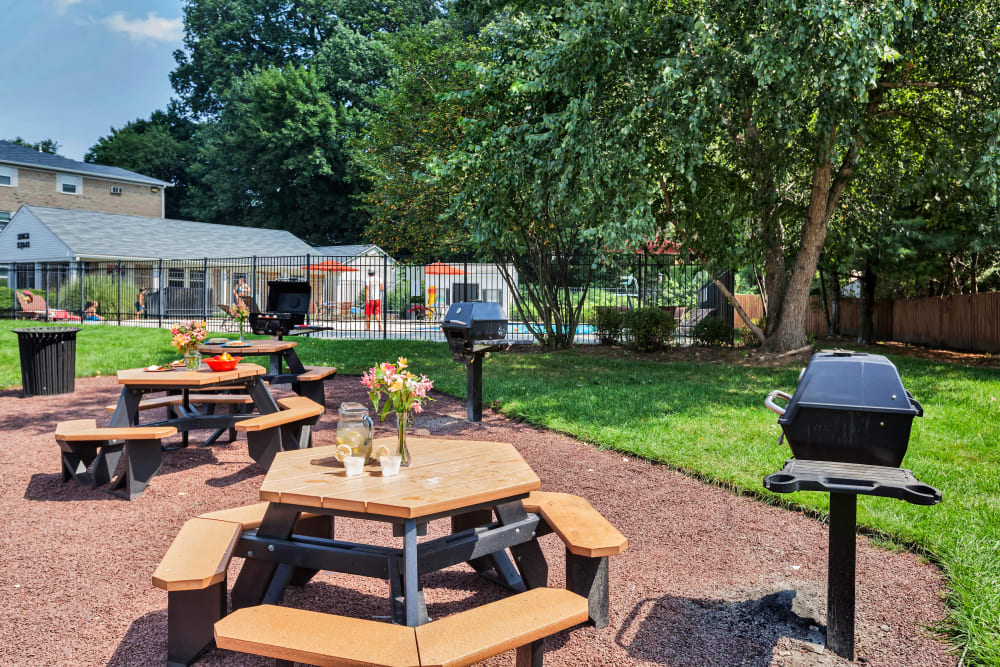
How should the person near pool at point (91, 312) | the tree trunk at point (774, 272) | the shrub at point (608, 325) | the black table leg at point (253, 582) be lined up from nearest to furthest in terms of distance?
the black table leg at point (253, 582), the tree trunk at point (774, 272), the shrub at point (608, 325), the person near pool at point (91, 312)

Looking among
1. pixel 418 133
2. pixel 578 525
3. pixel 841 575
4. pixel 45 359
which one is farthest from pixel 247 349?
→ pixel 418 133

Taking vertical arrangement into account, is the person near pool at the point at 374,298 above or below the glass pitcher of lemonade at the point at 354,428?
above

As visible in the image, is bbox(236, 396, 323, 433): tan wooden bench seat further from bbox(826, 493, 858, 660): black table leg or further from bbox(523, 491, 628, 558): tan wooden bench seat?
bbox(826, 493, 858, 660): black table leg

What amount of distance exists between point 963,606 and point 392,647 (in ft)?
8.32

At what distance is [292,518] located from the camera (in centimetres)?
277

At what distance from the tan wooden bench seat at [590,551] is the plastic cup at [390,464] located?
2.59ft

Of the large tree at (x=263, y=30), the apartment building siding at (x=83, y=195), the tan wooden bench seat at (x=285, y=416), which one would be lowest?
the tan wooden bench seat at (x=285, y=416)

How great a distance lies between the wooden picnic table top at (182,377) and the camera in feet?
16.9

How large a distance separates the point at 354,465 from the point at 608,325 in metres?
13.4

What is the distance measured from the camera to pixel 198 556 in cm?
262

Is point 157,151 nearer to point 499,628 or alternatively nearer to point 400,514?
point 400,514

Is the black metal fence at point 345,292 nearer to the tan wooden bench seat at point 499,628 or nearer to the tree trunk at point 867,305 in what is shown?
the tree trunk at point 867,305

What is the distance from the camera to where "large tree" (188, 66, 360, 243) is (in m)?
41.0

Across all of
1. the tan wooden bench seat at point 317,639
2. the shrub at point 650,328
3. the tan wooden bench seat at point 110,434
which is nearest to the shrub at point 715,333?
the shrub at point 650,328
